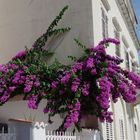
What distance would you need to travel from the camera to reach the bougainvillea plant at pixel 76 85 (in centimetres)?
1204

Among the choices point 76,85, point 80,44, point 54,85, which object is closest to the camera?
point 76,85

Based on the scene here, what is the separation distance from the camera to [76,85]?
11.9 meters

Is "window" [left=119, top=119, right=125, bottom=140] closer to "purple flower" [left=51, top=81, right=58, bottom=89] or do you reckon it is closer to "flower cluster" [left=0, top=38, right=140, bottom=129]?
"flower cluster" [left=0, top=38, right=140, bottom=129]

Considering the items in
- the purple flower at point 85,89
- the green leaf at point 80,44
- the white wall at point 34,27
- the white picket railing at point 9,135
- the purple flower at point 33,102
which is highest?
the white wall at point 34,27

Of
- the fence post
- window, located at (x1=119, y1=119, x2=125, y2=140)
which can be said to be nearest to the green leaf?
window, located at (x1=119, y1=119, x2=125, y2=140)

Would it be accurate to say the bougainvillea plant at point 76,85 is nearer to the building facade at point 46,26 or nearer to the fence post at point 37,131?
the building facade at point 46,26

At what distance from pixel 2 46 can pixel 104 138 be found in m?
5.40

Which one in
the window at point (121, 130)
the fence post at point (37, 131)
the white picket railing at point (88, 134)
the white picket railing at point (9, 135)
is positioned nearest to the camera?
the white picket railing at point (9, 135)

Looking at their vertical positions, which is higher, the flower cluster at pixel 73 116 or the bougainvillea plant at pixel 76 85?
the bougainvillea plant at pixel 76 85

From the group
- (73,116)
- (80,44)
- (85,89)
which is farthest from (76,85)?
(80,44)

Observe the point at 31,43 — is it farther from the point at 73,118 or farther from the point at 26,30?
the point at 73,118

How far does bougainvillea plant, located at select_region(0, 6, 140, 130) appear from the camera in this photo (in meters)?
12.0

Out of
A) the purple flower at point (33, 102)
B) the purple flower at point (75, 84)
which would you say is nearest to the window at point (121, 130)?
the purple flower at point (75, 84)

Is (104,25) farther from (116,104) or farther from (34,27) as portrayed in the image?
(116,104)
